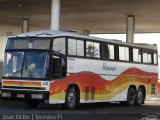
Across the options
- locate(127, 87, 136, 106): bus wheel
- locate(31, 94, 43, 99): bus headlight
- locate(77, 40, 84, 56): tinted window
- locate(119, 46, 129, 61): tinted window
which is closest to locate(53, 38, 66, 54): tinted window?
locate(77, 40, 84, 56): tinted window

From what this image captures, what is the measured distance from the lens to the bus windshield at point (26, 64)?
19.5m

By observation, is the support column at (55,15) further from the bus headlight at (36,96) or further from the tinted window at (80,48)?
the bus headlight at (36,96)

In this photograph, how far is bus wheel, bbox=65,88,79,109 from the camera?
20.2 m

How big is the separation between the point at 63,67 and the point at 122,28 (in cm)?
2855

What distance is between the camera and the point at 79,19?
1641 inches

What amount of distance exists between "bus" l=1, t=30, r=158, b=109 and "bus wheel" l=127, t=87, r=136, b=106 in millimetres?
1337

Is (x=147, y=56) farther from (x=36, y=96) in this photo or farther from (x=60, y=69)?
(x=36, y=96)

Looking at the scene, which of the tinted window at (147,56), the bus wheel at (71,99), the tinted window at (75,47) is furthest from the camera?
the tinted window at (147,56)

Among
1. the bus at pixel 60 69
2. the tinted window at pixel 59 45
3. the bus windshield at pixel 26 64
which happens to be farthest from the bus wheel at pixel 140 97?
the bus windshield at pixel 26 64

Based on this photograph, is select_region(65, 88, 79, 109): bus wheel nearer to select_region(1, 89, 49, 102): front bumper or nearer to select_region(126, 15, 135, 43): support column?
select_region(1, 89, 49, 102): front bumper

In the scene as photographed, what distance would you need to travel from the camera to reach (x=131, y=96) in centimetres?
2570

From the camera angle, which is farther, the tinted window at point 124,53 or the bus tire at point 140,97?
the bus tire at point 140,97

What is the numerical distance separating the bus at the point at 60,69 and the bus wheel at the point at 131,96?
1337mm

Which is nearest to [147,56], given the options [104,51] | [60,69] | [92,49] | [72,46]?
[104,51]
